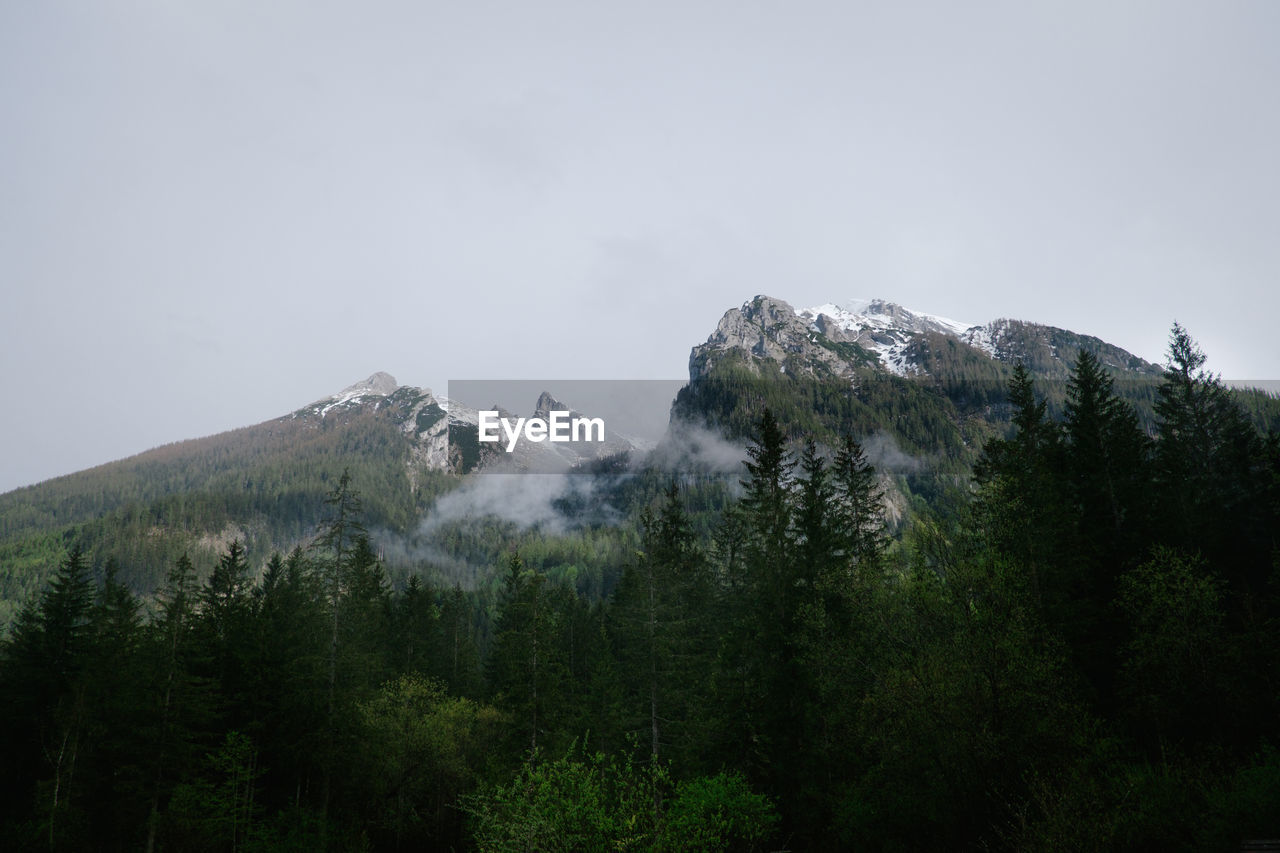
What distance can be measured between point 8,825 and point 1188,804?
5737 cm

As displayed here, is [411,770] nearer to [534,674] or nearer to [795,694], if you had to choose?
[534,674]

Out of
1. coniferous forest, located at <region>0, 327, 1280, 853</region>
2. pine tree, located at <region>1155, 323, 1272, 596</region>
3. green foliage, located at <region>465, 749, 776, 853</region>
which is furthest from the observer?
pine tree, located at <region>1155, 323, 1272, 596</region>

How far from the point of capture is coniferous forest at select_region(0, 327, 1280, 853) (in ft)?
76.4

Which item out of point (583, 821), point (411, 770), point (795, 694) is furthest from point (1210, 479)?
point (411, 770)

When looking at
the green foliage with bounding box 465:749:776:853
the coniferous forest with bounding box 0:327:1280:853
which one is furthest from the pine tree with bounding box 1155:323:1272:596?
the green foliage with bounding box 465:749:776:853

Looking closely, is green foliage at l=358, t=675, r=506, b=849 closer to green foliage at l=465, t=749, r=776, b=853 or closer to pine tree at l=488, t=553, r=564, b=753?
pine tree at l=488, t=553, r=564, b=753

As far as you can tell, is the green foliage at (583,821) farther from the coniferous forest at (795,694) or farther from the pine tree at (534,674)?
the pine tree at (534,674)

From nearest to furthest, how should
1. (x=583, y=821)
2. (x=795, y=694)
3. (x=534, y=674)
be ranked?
(x=583, y=821), (x=795, y=694), (x=534, y=674)

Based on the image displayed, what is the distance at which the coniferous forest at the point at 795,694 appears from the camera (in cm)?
2328

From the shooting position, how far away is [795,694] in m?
31.1

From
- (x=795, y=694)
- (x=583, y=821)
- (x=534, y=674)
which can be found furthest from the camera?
(x=534, y=674)

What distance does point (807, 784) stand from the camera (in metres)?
29.4

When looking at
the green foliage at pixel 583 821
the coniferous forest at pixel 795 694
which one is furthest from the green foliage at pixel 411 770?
the green foliage at pixel 583 821

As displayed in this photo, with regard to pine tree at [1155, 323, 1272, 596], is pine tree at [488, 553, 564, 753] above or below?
below
